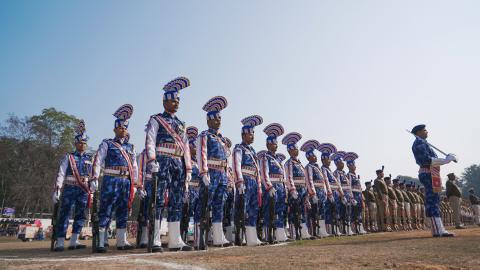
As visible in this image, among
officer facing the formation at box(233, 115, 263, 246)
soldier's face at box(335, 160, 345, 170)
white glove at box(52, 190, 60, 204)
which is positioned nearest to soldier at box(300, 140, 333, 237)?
soldier's face at box(335, 160, 345, 170)

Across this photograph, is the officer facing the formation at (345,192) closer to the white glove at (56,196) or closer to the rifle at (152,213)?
the rifle at (152,213)

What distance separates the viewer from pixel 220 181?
816 centimetres

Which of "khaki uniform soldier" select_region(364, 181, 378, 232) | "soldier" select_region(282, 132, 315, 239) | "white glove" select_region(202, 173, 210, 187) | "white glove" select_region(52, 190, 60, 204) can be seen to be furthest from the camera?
"khaki uniform soldier" select_region(364, 181, 378, 232)

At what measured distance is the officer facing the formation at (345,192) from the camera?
45.9 ft

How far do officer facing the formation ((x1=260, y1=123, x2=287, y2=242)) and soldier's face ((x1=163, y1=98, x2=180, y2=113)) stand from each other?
317 cm

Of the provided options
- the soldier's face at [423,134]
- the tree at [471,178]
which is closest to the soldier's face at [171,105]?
the soldier's face at [423,134]

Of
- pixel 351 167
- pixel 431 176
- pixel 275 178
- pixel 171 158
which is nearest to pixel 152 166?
pixel 171 158

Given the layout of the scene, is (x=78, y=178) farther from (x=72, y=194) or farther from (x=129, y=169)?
(x=129, y=169)

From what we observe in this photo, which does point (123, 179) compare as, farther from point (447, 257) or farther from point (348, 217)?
point (348, 217)

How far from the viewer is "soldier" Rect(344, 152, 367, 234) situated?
14945 mm

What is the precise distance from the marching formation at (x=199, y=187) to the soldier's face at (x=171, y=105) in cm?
2

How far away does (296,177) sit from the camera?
11.5 meters

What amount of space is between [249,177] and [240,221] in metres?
1.15

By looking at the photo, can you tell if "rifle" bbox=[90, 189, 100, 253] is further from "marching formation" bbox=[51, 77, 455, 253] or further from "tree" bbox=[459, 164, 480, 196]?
"tree" bbox=[459, 164, 480, 196]
